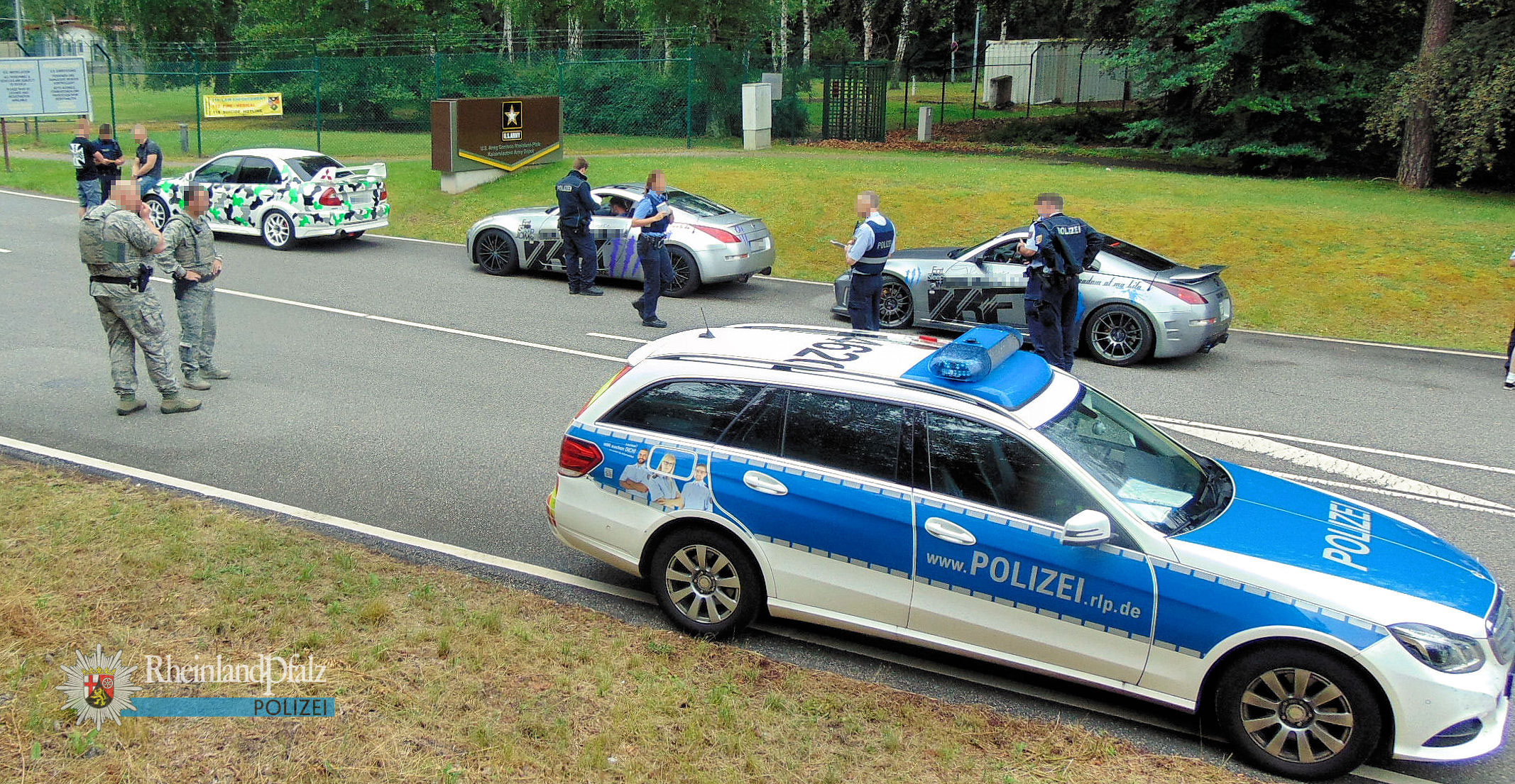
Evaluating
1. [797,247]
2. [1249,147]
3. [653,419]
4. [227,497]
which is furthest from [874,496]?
[1249,147]

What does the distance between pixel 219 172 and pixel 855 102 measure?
57.3ft

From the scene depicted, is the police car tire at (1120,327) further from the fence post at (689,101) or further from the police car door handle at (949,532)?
the fence post at (689,101)

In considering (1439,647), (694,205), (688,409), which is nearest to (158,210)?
(694,205)

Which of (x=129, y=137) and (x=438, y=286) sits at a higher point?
(x=129, y=137)

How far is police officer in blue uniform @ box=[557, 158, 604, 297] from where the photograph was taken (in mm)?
14211

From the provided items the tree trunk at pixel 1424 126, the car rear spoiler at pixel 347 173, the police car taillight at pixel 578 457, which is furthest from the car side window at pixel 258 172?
the tree trunk at pixel 1424 126

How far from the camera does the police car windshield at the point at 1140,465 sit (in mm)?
4918

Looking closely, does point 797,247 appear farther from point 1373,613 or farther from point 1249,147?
point 1373,613

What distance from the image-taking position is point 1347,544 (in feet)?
15.8

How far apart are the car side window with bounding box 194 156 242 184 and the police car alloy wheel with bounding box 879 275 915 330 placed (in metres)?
10.8

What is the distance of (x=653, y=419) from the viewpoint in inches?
223

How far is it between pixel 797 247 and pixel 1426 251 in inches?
363

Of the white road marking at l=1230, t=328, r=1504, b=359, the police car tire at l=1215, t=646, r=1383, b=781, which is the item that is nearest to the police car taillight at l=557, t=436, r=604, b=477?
the police car tire at l=1215, t=646, r=1383, b=781

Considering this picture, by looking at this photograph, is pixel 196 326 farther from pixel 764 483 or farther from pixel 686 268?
pixel 764 483
